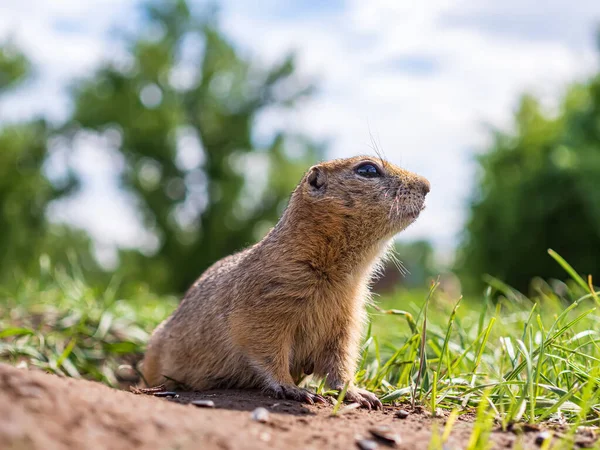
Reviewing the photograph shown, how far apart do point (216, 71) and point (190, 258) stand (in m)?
6.85

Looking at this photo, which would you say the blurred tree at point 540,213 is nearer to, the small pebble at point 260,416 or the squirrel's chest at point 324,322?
the squirrel's chest at point 324,322

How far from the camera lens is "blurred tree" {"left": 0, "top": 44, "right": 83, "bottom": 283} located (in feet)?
58.3

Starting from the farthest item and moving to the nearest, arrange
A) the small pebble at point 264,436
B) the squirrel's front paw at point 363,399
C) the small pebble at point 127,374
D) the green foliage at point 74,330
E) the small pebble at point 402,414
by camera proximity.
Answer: the small pebble at point 127,374 < the green foliage at point 74,330 < the squirrel's front paw at point 363,399 < the small pebble at point 402,414 < the small pebble at point 264,436

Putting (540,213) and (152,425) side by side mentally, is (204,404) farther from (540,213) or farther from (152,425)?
(540,213)

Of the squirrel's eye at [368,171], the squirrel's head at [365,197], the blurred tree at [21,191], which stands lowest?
the blurred tree at [21,191]

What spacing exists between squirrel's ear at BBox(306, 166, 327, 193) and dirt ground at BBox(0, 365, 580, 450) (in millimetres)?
1665

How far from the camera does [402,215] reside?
169 inches

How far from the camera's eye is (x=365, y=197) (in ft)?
14.1

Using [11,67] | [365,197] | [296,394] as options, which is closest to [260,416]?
[296,394]

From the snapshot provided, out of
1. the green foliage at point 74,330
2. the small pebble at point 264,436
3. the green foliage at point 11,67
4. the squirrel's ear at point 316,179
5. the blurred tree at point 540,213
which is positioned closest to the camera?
the small pebble at point 264,436

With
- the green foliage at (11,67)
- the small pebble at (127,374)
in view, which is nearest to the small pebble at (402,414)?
the small pebble at (127,374)

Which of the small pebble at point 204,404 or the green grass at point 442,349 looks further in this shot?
the green grass at point 442,349

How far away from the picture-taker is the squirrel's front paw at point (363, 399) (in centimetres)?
363

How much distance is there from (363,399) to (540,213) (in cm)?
1302
